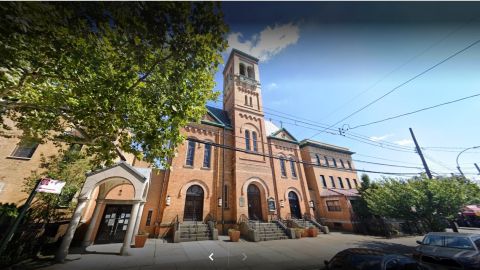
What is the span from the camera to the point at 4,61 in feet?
14.1

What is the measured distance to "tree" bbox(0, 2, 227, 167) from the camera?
3684mm

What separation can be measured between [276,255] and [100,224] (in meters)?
11.7

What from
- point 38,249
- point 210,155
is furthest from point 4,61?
point 210,155

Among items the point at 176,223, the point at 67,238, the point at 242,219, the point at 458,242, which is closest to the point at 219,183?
the point at 242,219

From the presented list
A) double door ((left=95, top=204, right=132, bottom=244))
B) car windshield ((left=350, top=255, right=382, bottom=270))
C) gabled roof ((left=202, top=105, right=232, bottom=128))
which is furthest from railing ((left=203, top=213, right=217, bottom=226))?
car windshield ((left=350, top=255, right=382, bottom=270))

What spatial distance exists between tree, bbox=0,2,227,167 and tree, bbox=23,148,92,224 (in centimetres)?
431

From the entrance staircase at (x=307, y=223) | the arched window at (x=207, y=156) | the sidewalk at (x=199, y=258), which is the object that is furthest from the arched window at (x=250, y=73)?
the sidewalk at (x=199, y=258)

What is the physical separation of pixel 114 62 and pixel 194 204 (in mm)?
12818

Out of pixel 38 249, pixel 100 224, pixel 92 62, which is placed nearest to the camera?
pixel 92 62

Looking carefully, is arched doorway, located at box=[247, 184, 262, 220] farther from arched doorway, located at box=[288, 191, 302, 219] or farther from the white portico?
the white portico

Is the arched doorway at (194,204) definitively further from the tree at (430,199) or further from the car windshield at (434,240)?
the tree at (430,199)

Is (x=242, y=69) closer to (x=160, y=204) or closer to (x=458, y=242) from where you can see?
(x=160, y=204)

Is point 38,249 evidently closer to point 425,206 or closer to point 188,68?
point 188,68

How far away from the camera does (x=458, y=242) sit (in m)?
6.91
